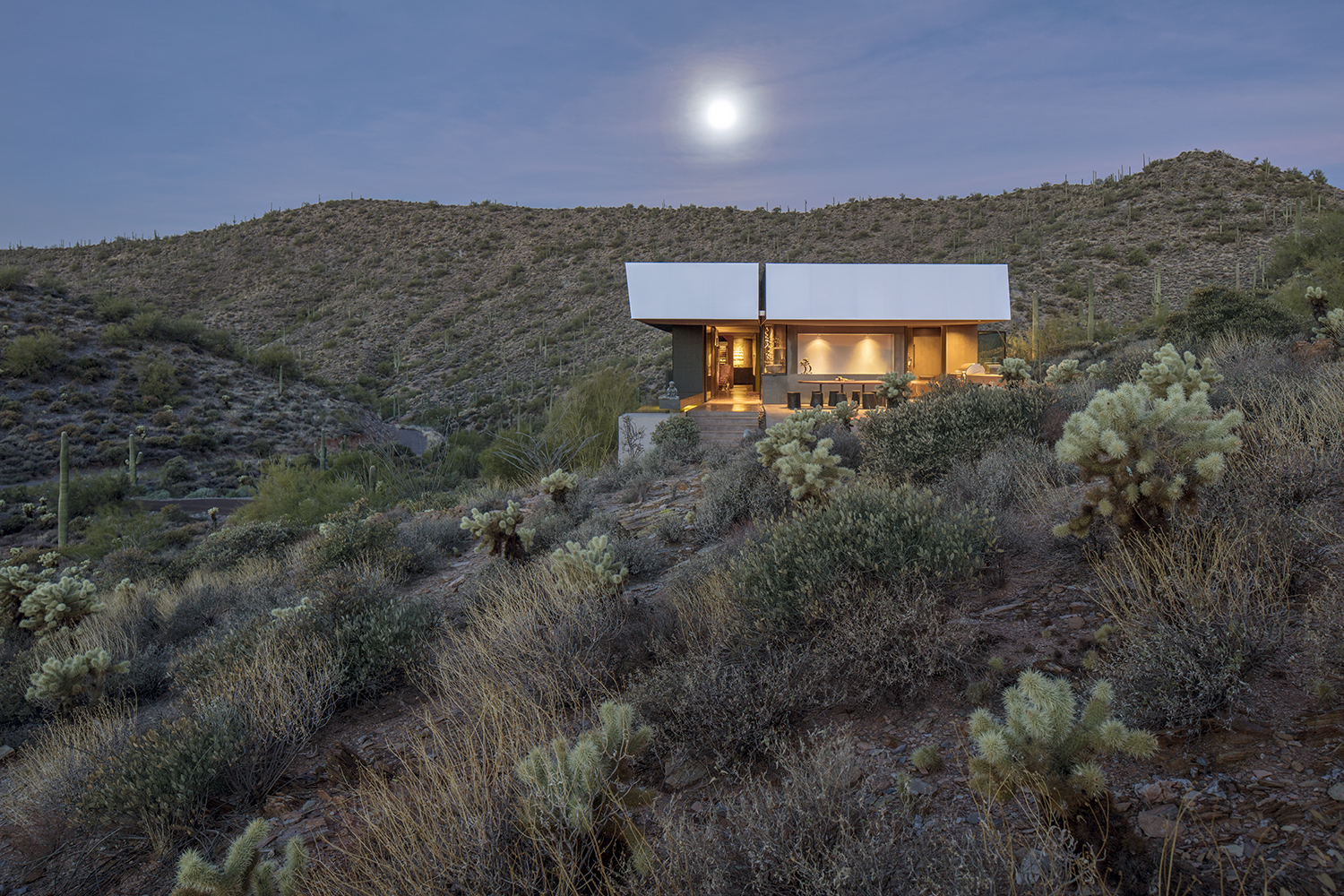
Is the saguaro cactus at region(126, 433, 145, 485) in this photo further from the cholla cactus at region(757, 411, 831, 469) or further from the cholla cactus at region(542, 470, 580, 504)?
the cholla cactus at region(757, 411, 831, 469)

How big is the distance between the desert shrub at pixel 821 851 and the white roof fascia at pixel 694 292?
14.5 metres

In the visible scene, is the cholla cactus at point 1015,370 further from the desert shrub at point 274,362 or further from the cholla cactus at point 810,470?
the desert shrub at point 274,362

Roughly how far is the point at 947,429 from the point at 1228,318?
8.90 m

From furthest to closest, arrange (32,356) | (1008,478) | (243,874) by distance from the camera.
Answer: (32,356) → (1008,478) → (243,874)

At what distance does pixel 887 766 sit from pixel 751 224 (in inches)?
1744

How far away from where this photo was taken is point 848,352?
19.3 meters

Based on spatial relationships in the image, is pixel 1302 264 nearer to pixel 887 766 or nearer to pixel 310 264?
pixel 887 766

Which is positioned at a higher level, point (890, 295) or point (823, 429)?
point (890, 295)

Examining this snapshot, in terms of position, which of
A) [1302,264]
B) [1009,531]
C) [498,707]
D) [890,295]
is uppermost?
[1302,264]

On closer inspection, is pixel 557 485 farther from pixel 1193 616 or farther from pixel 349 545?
pixel 1193 616

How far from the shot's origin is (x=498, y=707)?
368cm

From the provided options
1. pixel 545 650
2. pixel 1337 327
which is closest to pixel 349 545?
pixel 545 650

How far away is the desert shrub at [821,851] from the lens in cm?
202

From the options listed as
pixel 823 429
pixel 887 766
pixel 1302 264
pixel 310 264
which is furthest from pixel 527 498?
pixel 310 264
